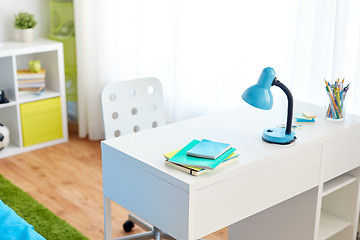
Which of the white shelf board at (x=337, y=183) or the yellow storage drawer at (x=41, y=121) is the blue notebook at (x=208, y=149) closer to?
the white shelf board at (x=337, y=183)

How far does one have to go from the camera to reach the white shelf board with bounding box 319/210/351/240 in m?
2.44

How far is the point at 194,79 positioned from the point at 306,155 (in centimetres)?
151

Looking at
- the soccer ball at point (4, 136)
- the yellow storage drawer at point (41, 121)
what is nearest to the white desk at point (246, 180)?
the soccer ball at point (4, 136)

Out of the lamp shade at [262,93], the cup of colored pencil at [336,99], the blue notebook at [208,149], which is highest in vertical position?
the lamp shade at [262,93]

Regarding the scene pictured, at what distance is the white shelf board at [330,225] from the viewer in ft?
8.00

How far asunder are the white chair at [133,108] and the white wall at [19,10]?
1730mm

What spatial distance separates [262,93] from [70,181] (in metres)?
1.81

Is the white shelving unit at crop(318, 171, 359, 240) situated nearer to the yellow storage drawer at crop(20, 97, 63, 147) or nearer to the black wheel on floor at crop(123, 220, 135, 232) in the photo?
the black wheel on floor at crop(123, 220, 135, 232)

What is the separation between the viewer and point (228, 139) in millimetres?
2178

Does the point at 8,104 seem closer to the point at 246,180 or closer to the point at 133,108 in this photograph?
the point at 133,108

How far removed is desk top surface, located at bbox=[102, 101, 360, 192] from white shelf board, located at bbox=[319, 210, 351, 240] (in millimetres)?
461

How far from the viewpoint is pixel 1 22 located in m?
4.02

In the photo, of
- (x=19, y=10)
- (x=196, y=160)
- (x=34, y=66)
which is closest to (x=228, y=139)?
(x=196, y=160)

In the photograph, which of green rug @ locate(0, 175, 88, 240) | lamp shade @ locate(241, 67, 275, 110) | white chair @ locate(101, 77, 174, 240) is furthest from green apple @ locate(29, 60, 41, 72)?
lamp shade @ locate(241, 67, 275, 110)
